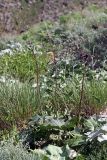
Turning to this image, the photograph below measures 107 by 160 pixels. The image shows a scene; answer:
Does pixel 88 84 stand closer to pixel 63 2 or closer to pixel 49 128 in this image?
pixel 49 128

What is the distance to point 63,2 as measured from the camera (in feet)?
55.5

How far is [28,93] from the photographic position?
212 inches

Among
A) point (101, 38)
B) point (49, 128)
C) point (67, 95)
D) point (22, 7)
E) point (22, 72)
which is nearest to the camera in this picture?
point (49, 128)

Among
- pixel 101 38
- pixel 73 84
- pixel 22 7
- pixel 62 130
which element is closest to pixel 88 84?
pixel 73 84

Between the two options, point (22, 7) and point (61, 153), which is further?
point (22, 7)

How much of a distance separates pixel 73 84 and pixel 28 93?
60 centimetres

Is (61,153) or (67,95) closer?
(61,153)

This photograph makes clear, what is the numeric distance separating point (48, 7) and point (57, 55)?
870 centimetres

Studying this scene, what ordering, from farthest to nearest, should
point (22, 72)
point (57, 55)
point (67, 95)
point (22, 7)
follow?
point (22, 7)
point (57, 55)
point (22, 72)
point (67, 95)

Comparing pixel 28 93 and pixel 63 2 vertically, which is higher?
pixel 28 93

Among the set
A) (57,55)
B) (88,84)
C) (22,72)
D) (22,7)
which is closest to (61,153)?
Answer: (88,84)

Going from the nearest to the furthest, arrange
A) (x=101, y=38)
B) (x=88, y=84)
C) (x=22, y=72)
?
1. (x=88, y=84)
2. (x=22, y=72)
3. (x=101, y=38)

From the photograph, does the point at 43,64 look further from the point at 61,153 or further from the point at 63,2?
the point at 63,2

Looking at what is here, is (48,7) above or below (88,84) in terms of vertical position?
below
